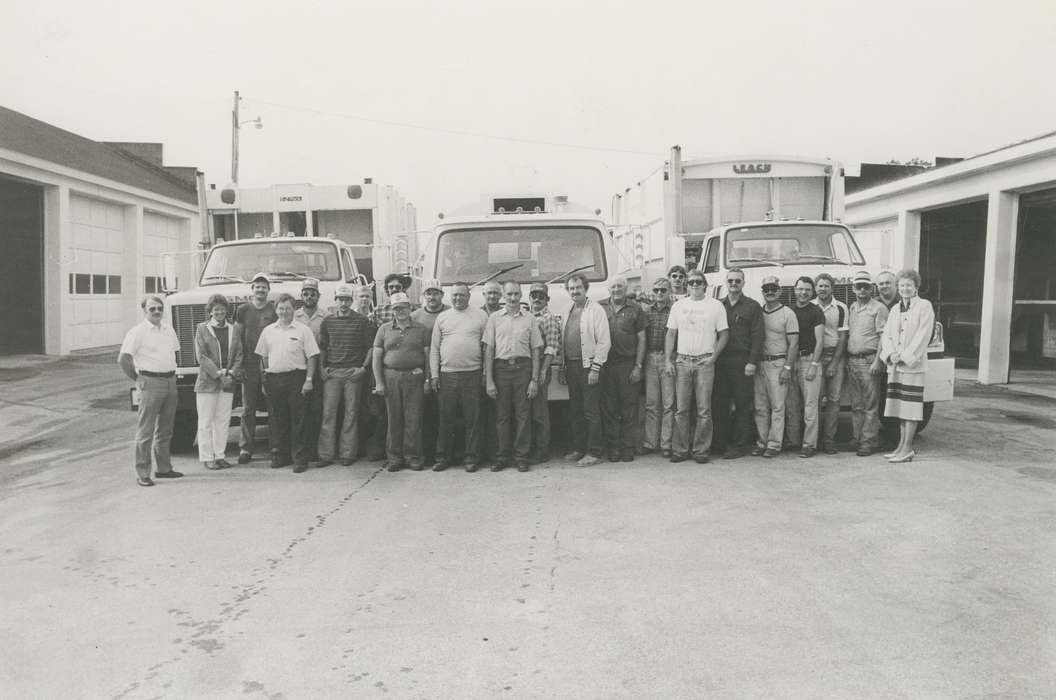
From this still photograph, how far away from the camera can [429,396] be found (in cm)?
860

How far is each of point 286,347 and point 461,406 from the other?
5.75 feet

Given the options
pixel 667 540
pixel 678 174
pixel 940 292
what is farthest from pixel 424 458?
pixel 940 292

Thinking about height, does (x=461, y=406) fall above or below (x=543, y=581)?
above

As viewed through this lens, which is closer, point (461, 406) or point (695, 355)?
point (695, 355)

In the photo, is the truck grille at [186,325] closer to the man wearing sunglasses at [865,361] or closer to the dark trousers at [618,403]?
the dark trousers at [618,403]

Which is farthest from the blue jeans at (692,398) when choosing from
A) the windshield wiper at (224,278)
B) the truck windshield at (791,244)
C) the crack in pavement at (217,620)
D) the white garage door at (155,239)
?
the white garage door at (155,239)

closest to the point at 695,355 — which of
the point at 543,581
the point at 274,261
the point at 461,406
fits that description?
the point at 461,406

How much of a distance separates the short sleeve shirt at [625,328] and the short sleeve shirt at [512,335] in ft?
2.33

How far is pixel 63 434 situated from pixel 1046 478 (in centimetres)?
1099

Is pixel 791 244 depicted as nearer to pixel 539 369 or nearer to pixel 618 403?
pixel 618 403

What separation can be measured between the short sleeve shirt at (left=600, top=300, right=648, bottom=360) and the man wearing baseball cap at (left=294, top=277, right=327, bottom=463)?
2.86 meters

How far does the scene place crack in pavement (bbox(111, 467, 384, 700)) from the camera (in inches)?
156

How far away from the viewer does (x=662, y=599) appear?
4.68 meters

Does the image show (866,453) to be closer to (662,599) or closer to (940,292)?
(662,599)
